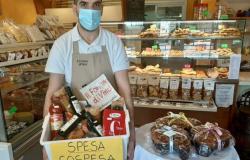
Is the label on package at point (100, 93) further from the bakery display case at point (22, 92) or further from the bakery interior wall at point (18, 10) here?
the bakery interior wall at point (18, 10)

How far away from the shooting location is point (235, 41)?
331cm

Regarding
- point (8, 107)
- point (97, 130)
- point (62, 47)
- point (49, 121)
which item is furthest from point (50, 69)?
point (8, 107)

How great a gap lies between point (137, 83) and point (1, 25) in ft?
6.15

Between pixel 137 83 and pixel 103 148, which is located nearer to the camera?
pixel 103 148

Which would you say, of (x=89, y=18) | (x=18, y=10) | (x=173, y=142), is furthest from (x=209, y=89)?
(x=18, y=10)

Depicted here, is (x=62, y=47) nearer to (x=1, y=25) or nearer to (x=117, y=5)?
(x=1, y=25)

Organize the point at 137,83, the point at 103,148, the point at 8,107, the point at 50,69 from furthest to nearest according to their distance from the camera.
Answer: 1. the point at 137,83
2. the point at 8,107
3. the point at 50,69
4. the point at 103,148

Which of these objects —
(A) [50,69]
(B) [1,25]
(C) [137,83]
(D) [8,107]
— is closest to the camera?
(A) [50,69]

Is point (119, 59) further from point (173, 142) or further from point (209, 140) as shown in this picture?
point (209, 140)

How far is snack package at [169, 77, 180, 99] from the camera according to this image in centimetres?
335

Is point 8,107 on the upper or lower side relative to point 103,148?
lower

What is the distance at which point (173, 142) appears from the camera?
5.40 ft

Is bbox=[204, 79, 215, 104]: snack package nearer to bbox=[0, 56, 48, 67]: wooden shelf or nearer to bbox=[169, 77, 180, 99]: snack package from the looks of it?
bbox=[169, 77, 180, 99]: snack package

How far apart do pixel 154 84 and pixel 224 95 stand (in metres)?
0.95
